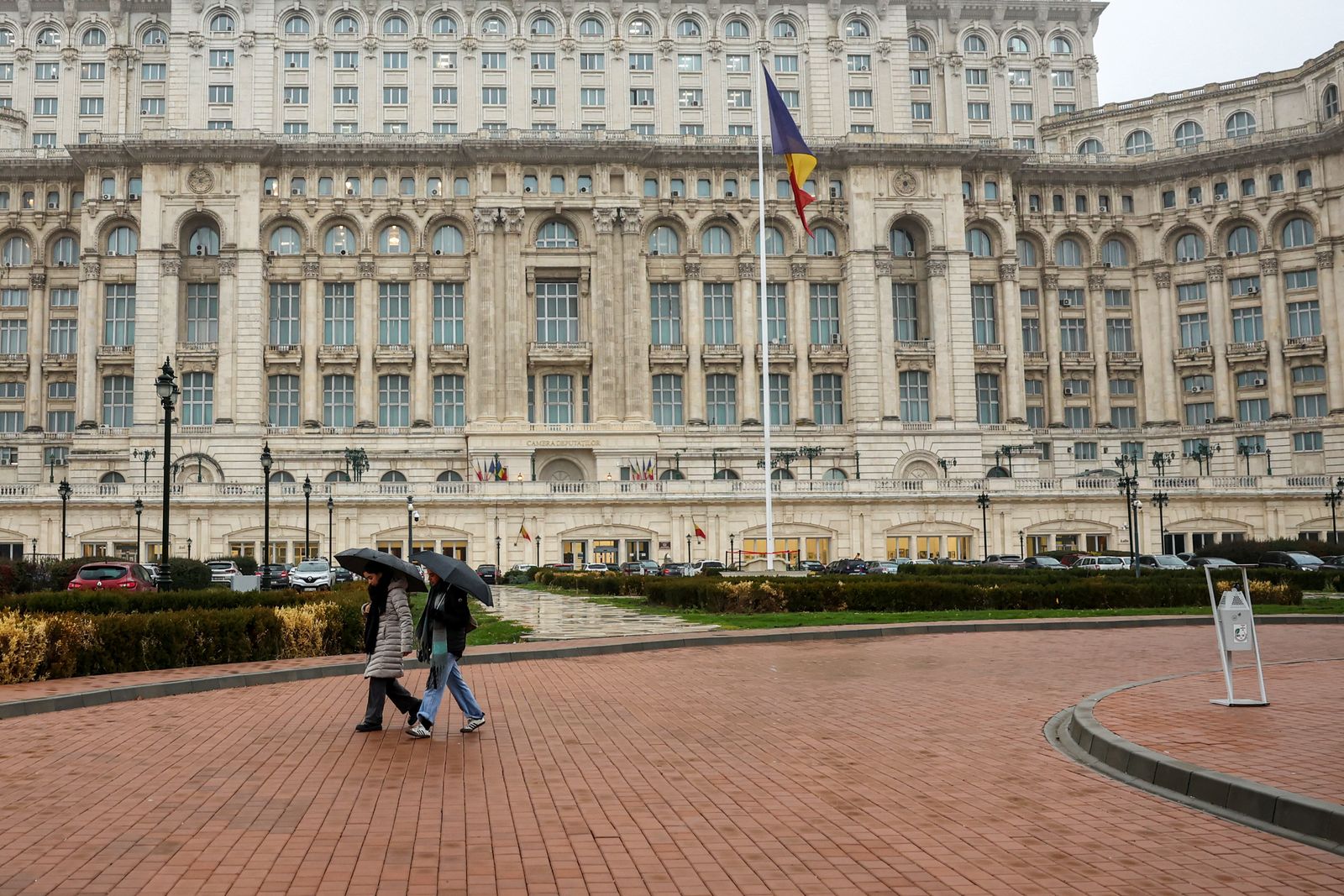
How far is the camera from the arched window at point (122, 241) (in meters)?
88.3

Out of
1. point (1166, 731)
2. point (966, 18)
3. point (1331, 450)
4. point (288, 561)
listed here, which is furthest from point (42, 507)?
point (1331, 450)

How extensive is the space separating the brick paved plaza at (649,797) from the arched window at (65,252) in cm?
8659

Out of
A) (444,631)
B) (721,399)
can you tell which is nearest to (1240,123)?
(721,399)

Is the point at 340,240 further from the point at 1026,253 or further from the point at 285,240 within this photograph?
the point at 1026,253

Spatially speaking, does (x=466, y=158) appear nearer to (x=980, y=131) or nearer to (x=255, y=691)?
(x=980, y=131)

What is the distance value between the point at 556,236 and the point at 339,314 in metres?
17.6

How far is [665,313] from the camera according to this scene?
90.9m

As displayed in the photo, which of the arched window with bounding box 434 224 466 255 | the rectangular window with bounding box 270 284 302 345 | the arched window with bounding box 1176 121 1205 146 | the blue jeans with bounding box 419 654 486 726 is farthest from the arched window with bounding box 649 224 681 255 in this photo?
the blue jeans with bounding box 419 654 486 726

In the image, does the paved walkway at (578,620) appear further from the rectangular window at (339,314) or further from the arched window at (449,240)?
the arched window at (449,240)

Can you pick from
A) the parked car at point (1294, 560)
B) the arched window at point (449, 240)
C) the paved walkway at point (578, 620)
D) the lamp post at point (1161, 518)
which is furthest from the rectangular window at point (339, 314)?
the parked car at point (1294, 560)

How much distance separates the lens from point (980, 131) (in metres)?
97.2

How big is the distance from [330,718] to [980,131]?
93.0 meters

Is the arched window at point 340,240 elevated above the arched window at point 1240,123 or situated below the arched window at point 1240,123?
below

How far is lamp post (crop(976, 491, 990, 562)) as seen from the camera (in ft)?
238
